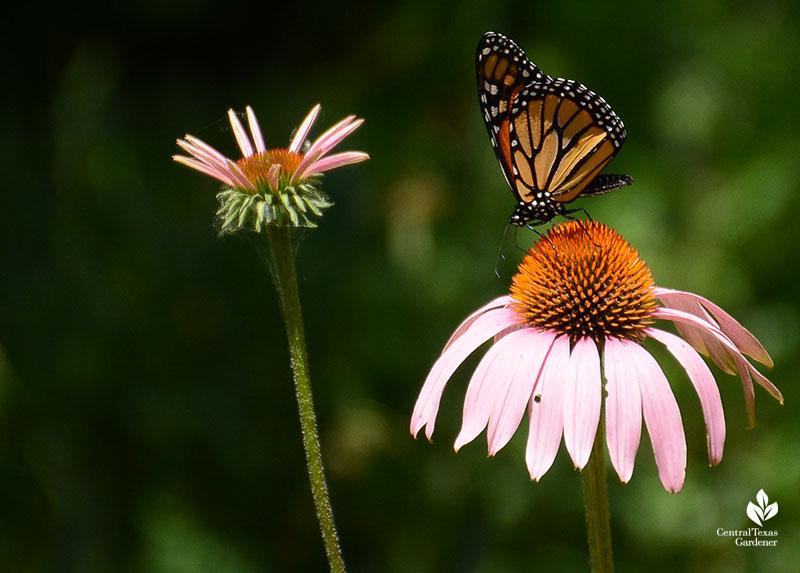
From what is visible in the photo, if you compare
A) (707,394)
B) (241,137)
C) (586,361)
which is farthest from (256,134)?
(707,394)

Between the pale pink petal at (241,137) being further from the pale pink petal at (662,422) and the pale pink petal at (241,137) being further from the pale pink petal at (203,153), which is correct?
the pale pink petal at (662,422)

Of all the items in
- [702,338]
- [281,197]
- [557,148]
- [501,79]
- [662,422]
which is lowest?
[662,422]

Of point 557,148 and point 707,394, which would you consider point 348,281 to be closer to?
point 557,148

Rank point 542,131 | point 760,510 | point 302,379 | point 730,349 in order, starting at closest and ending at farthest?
point 302,379 < point 730,349 < point 542,131 < point 760,510

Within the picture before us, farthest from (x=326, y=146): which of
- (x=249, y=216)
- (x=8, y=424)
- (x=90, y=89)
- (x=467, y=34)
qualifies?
(x=467, y=34)

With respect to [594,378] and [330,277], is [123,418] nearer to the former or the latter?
[330,277]

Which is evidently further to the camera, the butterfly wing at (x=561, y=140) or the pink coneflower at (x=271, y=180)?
the butterfly wing at (x=561, y=140)

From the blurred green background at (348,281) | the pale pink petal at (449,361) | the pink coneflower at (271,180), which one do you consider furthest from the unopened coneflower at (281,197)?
the blurred green background at (348,281)
